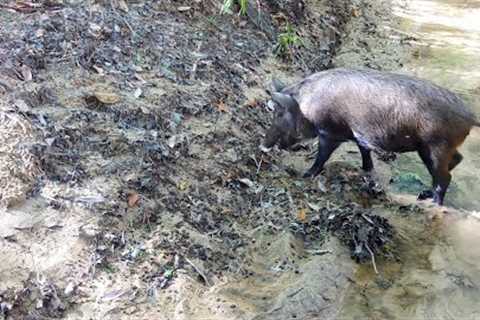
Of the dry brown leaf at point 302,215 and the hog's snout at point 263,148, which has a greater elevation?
the dry brown leaf at point 302,215

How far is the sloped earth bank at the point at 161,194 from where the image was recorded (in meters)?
4.11

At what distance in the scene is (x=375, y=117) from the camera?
5859 millimetres

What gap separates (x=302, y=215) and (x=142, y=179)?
4.49 ft

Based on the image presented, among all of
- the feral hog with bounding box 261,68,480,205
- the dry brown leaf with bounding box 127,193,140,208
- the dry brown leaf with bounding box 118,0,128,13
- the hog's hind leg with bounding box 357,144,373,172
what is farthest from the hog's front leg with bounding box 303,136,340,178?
the dry brown leaf with bounding box 118,0,128,13

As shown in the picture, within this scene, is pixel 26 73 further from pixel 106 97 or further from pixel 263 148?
pixel 263 148

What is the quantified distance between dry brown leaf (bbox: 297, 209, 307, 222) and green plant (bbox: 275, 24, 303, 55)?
325 centimetres

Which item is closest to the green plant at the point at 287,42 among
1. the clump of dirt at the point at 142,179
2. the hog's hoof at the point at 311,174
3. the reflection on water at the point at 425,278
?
the clump of dirt at the point at 142,179

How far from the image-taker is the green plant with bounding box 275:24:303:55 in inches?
317

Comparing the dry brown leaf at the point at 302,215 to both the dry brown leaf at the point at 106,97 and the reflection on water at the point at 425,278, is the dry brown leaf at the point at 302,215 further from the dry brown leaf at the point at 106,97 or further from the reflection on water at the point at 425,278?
the dry brown leaf at the point at 106,97

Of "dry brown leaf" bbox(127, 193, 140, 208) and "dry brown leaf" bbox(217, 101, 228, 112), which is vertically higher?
"dry brown leaf" bbox(127, 193, 140, 208)

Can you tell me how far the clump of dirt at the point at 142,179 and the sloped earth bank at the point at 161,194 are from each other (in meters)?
0.01

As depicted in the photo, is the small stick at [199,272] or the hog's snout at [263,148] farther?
the hog's snout at [263,148]

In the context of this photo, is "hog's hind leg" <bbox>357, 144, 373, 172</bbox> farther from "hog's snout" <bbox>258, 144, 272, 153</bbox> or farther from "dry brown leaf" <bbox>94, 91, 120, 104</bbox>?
"dry brown leaf" <bbox>94, 91, 120, 104</bbox>

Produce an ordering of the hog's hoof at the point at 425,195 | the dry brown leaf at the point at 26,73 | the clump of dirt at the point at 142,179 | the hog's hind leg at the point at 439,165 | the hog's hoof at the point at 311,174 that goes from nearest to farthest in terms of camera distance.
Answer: the clump of dirt at the point at 142,179, the dry brown leaf at the point at 26,73, the hog's hind leg at the point at 439,165, the hog's hoof at the point at 425,195, the hog's hoof at the point at 311,174
